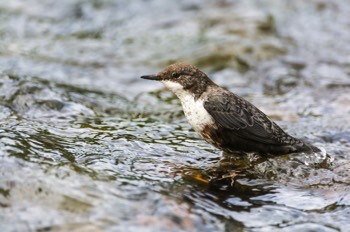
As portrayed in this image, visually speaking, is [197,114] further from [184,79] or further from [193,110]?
[184,79]

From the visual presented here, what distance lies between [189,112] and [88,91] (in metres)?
2.81

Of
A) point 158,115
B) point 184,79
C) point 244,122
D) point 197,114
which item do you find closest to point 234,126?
point 244,122

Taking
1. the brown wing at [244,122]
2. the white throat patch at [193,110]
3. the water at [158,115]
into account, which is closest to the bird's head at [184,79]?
the white throat patch at [193,110]

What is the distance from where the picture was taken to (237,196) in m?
4.84

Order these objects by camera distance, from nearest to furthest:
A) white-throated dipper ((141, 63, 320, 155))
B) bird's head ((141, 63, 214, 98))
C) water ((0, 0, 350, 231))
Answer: water ((0, 0, 350, 231)) < white-throated dipper ((141, 63, 320, 155)) < bird's head ((141, 63, 214, 98))

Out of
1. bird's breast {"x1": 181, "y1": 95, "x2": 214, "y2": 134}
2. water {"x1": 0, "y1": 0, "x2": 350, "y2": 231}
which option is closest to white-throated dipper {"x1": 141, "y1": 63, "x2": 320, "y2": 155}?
bird's breast {"x1": 181, "y1": 95, "x2": 214, "y2": 134}

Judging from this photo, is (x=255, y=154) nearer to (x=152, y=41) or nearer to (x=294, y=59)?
(x=294, y=59)

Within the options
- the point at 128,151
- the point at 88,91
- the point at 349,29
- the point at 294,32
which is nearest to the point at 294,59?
the point at 294,32

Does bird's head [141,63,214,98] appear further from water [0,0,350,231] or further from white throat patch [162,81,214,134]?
water [0,0,350,231]

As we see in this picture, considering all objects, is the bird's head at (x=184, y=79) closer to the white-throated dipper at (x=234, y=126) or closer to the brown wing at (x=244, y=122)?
the white-throated dipper at (x=234, y=126)

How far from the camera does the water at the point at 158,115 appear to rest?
14.3 ft

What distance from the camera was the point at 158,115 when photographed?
24.0ft

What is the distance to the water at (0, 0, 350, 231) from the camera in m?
4.36

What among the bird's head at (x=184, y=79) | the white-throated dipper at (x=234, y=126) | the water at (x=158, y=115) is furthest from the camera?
the bird's head at (x=184, y=79)
